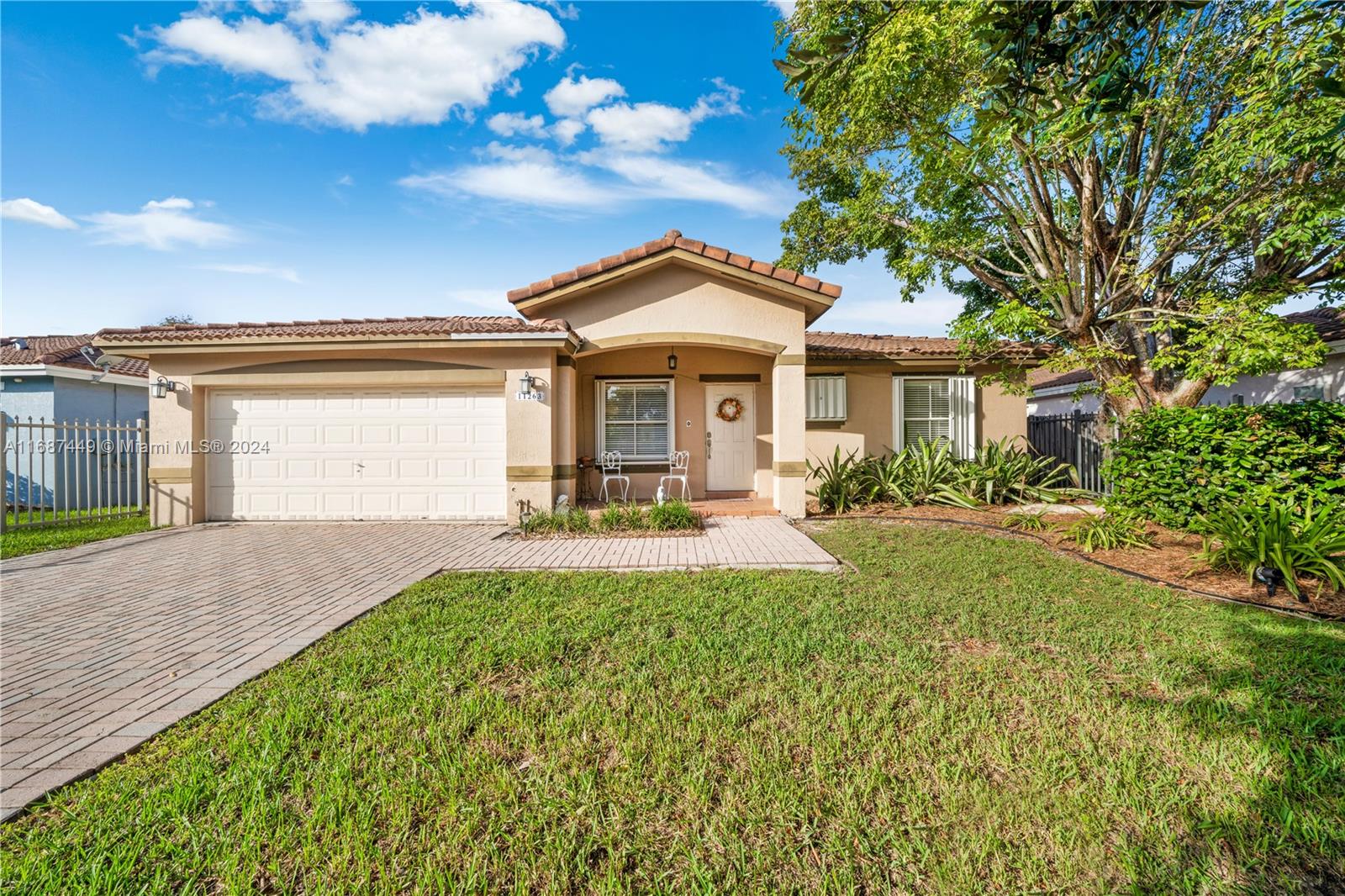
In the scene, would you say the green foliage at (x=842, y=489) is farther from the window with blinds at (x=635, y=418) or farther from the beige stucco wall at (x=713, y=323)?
the window with blinds at (x=635, y=418)

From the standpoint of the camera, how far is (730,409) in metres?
Answer: 12.8

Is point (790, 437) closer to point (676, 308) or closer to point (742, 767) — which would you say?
point (676, 308)

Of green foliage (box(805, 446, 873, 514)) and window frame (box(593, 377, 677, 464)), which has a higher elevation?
window frame (box(593, 377, 677, 464))

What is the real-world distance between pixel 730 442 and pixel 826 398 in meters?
2.48

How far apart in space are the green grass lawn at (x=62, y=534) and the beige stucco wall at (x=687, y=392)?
8.32 metres

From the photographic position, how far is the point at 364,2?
23.9 feet

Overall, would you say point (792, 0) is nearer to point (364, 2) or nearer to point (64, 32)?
point (364, 2)

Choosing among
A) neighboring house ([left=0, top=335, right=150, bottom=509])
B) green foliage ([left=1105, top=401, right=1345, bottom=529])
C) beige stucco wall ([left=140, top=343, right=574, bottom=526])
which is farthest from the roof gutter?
green foliage ([left=1105, top=401, right=1345, bottom=529])

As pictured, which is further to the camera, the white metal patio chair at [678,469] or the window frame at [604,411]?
the window frame at [604,411]

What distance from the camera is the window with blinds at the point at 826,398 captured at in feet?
40.9

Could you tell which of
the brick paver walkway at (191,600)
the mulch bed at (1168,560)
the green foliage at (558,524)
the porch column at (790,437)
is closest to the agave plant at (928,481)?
the mulch bed at (1168,560)

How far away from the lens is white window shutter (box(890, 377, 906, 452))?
12656mm

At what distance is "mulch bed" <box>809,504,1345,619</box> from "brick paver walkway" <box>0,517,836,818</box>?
3.24 metres

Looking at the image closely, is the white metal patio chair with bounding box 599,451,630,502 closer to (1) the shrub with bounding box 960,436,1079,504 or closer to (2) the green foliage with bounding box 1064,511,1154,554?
(1) the shrub with bounding box 960,436,1079,504
